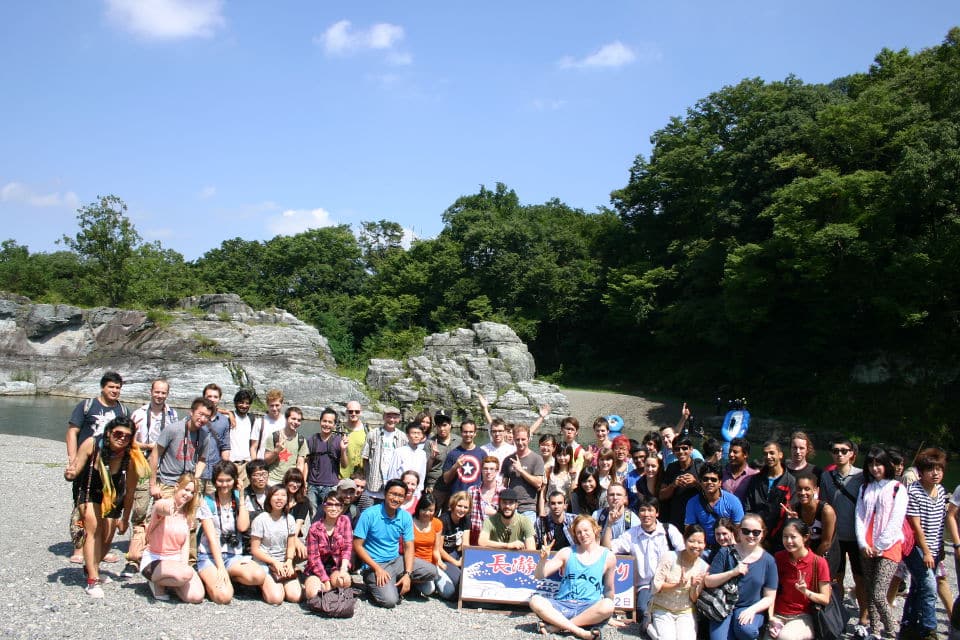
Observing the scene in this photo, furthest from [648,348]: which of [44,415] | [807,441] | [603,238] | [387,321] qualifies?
[807,441]

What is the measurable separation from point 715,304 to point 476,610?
95.7ft

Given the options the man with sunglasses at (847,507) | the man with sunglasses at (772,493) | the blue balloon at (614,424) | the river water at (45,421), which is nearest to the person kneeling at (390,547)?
the man with sunglasses at (772,493)

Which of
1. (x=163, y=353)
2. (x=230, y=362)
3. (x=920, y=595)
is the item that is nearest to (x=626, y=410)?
(x=230, y=362)

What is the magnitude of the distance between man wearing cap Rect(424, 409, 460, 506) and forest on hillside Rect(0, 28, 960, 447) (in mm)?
20640

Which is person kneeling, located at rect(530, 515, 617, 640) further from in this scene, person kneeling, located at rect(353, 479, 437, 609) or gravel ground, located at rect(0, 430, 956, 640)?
person kneeling, located at rect(353, 479, 437, 609)

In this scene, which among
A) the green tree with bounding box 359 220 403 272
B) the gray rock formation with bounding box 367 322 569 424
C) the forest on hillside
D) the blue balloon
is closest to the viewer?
the blue balloon

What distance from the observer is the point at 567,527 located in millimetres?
6258

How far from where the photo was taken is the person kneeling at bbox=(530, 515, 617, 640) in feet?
17.7

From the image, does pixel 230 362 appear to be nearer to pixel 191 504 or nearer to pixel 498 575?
pixel 191 504

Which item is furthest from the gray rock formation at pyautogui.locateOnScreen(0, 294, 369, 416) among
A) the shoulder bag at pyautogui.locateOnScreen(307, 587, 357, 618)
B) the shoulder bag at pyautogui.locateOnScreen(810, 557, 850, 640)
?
the shoulder bag at pyautogui.locateOnScreen(810, 557, 850, 640)

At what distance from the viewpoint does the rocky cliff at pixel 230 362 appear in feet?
100

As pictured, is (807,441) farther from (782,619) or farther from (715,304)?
(715,304)

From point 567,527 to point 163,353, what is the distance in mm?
29738

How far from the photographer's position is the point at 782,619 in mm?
5285
